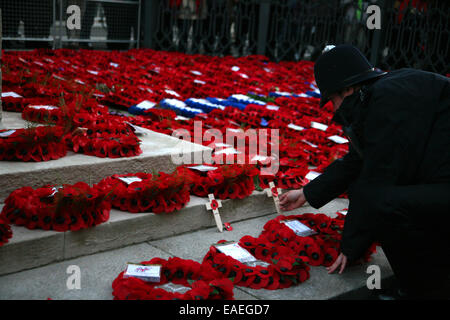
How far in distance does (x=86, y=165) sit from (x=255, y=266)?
1.21 meters

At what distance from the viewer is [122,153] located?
3.32m

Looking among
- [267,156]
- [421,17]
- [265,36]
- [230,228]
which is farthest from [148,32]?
[230,228]

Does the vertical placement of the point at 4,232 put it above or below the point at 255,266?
above

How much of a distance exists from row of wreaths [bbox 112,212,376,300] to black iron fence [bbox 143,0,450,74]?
880cm

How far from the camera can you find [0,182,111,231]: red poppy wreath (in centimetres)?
251

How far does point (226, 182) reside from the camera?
3287 millimetres

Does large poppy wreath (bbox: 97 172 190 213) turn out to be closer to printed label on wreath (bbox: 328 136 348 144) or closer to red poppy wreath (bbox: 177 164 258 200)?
red poppy wreath (bbox: 177 164 258 200)

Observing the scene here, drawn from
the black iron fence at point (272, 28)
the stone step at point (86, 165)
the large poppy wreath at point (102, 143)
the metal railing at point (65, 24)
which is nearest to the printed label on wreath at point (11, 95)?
the stone step at point (86, 165)

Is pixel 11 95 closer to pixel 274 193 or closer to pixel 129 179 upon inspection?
pixel 129 179

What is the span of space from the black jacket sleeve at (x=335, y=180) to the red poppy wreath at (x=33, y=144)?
1535 mm

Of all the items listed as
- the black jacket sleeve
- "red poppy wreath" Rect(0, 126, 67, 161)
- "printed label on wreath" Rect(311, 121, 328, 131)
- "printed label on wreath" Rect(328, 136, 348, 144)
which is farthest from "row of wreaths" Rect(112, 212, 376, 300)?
"printed label on wreath" Rect(311, 121, 328, 131)

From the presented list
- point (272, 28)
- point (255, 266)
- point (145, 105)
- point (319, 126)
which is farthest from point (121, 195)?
point (272, 28)

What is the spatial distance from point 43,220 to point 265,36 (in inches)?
384

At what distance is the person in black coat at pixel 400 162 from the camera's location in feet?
7.29
